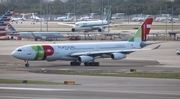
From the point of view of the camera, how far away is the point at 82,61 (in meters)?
56.5

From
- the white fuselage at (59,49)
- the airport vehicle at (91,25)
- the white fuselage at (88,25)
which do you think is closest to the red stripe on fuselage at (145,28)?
the white fuselage at (59,49)

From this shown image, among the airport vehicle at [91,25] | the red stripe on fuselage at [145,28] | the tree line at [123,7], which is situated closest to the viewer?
the red stripe on fuselage at [145,28]

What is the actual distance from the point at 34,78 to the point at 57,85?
7.15 metres

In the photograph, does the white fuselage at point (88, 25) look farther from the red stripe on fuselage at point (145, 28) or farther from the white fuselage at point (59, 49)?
the white fuselage at point (59, 49)

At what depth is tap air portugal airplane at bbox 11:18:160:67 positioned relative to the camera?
55.5m

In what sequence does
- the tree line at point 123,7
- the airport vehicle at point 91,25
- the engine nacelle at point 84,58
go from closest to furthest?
the engine nacelle at point 84,58, the airport vehicle at point 91,25, the tree line at point 123,7

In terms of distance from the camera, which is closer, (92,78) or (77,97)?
(77,97)

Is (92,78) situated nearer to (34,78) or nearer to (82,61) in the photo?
(34,78)

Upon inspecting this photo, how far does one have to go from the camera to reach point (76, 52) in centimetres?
5797

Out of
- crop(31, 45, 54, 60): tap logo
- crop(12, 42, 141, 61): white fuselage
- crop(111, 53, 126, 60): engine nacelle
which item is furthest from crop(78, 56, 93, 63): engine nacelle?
crop(31, 45, 54, 60): tap logo

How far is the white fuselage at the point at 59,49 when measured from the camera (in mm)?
55344

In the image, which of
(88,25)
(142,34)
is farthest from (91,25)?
(142,34)

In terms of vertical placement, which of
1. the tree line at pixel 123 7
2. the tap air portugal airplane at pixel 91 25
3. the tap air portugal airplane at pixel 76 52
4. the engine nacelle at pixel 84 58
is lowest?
the engine nacelle at pixel 84 58

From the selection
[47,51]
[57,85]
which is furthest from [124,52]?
[57,85]
